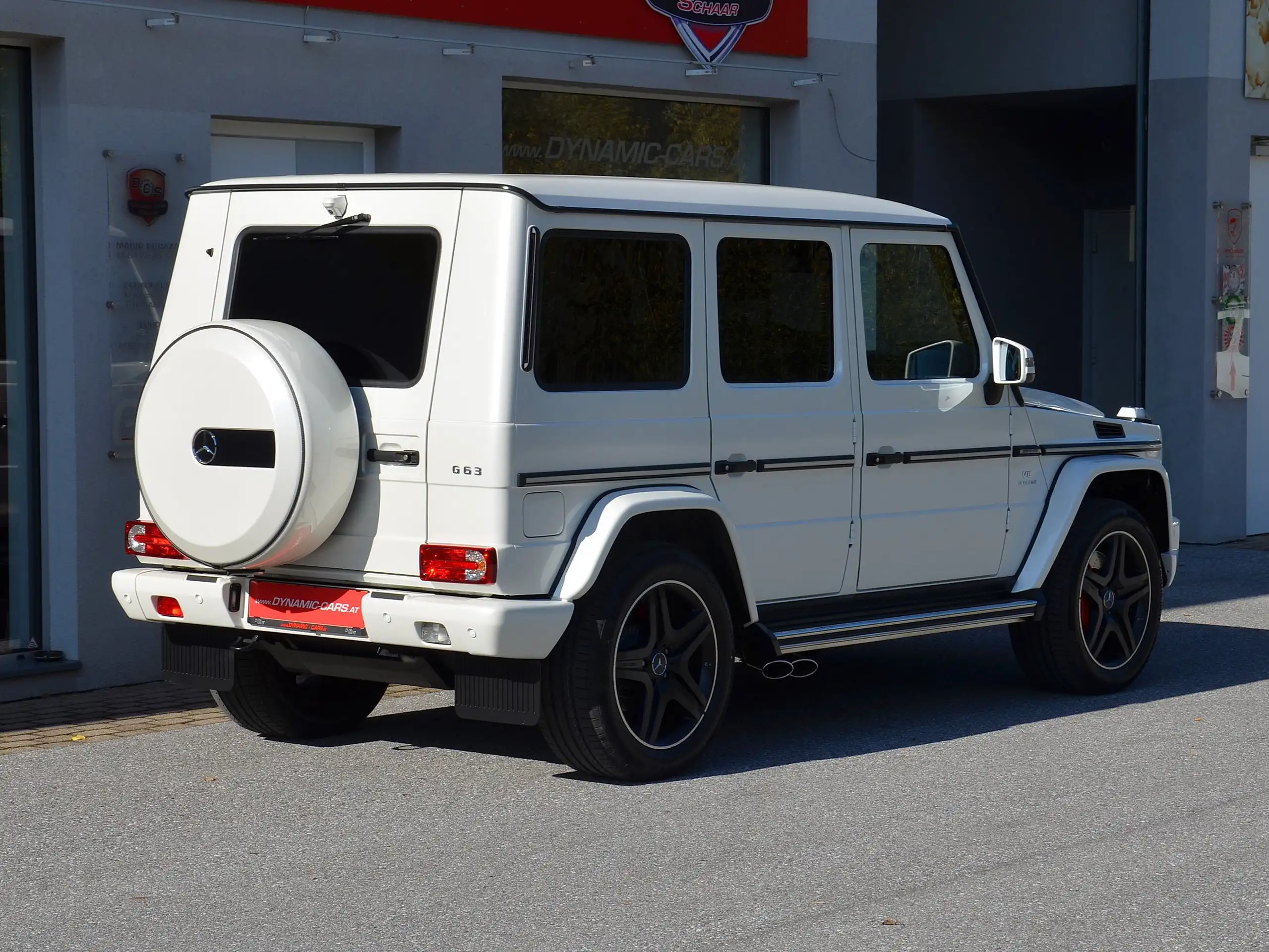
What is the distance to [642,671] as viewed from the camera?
7023mm

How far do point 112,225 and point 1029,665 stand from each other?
4.80 meters

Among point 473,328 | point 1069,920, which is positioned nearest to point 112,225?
point 473,328

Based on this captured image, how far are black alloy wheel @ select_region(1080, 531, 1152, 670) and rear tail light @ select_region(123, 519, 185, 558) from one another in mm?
4059

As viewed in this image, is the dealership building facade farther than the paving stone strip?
Yes

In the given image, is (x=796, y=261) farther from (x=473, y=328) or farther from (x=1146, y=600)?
(x=1146, y=600)

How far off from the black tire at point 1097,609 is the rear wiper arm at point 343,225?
3.59 meters

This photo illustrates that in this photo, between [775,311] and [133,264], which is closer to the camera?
[775,311]

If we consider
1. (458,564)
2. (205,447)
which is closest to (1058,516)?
(458,564)

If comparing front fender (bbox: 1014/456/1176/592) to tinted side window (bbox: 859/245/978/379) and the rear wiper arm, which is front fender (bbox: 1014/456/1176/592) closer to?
tinted side window (bbox: 859/245/978/379)

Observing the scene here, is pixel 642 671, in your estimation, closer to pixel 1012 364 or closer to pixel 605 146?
pixel 1012 364

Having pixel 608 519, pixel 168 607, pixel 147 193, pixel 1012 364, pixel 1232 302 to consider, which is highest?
pixel 147 193

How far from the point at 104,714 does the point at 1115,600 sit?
466 centimetres

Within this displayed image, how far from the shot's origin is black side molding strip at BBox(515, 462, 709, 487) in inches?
262

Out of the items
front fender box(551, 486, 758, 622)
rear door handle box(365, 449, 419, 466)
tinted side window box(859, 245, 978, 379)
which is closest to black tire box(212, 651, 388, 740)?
rear door handle box(365, 449, 419, 466)
